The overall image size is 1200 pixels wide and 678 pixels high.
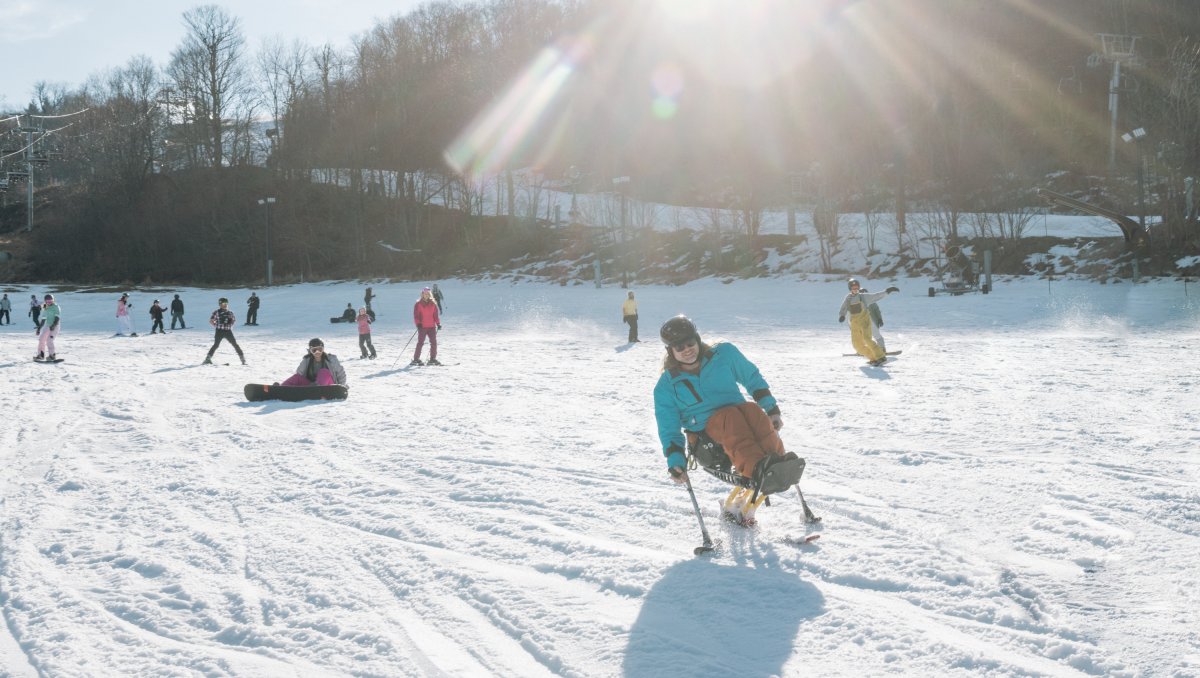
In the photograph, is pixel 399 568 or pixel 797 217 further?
pixel 797 217

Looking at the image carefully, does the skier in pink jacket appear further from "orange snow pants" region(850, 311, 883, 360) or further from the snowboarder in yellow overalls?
"orange snow pants" region(850, 311, 883, 360)

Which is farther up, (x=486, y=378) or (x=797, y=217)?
(x=797, y=217)

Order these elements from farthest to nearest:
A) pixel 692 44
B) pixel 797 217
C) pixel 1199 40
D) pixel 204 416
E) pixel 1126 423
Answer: pixel 692 44, pixel 797 217, pixel 1199 40, pixel 204 416, pixel 1126 423

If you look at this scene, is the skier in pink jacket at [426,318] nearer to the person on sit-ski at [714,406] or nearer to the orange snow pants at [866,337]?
the orange snow pants at [866,337]

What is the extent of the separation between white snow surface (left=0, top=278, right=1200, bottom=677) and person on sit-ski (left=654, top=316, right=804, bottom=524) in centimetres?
57

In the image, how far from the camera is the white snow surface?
364 cm

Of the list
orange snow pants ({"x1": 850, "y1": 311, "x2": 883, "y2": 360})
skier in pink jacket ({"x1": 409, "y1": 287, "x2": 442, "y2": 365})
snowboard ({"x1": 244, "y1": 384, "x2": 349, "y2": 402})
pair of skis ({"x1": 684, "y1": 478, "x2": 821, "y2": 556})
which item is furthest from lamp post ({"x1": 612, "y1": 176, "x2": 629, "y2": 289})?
pair of skis ({"x1": 684, "y1": 478, "x2": 821, "y2": 556})

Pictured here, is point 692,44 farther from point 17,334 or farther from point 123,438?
point 123,438

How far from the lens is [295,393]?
40.0 feet

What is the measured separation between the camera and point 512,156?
Result: 5912 cm

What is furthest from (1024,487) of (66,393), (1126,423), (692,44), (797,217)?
(692,44)

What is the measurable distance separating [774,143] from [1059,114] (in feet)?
50.6

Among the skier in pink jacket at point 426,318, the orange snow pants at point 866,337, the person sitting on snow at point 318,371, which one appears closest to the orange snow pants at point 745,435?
the person sitting on snow at point 318,371

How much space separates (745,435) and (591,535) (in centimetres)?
125
